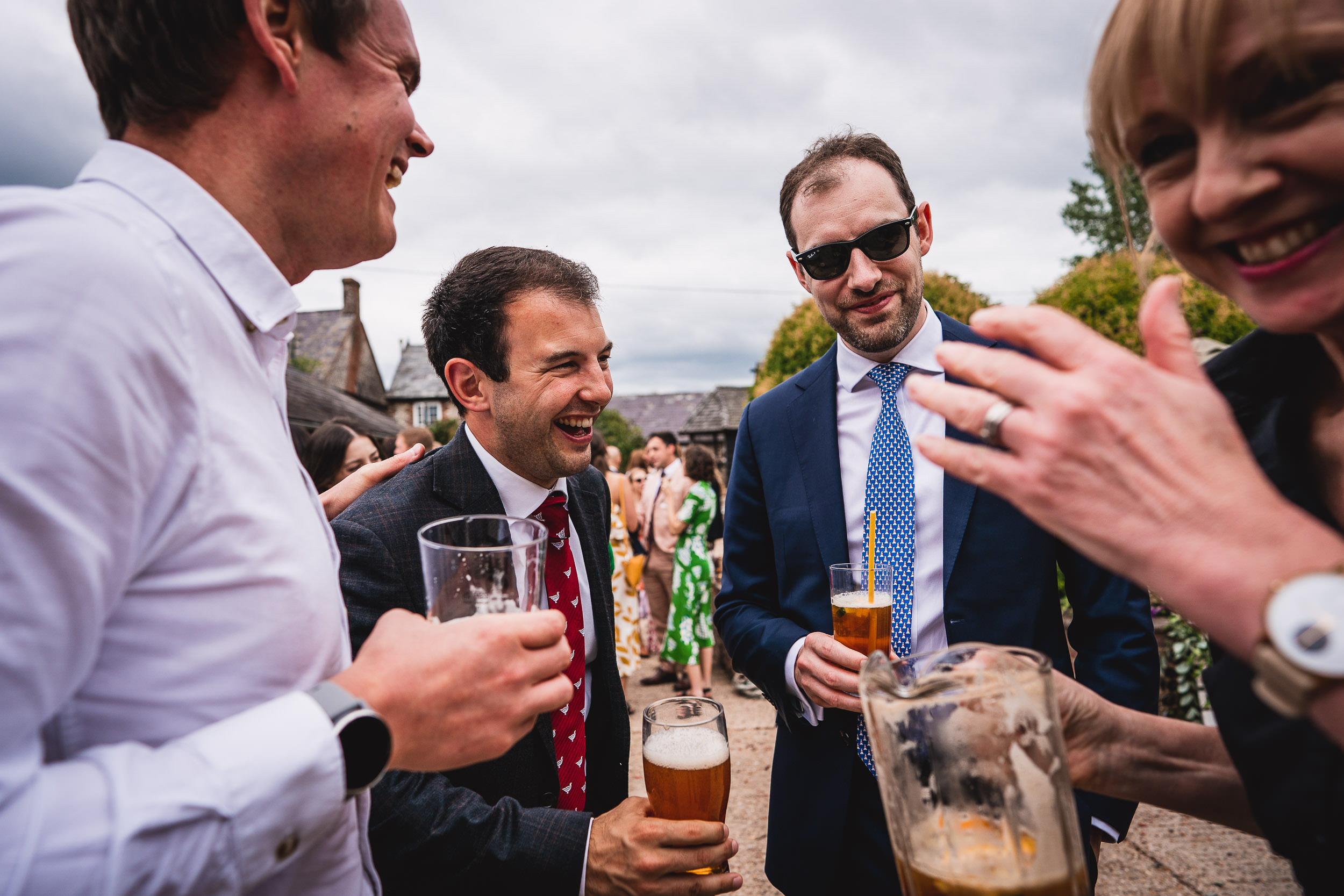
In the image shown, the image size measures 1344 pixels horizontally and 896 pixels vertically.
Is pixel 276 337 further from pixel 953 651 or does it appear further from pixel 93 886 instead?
pixel 953 651

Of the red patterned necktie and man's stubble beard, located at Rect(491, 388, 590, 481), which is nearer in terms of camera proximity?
the red patterned necktie

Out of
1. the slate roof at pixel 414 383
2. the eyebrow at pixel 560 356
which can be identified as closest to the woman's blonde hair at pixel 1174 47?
the eyebrow at pixel 560 356

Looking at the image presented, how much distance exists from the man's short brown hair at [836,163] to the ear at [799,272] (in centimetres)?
6

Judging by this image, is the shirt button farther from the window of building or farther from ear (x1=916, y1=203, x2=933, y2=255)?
the window of building

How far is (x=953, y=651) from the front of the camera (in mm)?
1026

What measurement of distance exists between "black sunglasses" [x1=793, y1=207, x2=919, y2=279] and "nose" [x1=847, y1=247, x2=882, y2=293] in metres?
0.01

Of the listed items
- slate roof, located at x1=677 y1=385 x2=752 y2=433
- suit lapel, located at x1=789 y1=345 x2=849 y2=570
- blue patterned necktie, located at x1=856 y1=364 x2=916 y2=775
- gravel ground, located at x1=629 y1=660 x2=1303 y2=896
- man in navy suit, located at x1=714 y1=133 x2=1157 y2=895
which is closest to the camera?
man in navy suit, located at x1=714 y1=133 x2=1157 y2=895

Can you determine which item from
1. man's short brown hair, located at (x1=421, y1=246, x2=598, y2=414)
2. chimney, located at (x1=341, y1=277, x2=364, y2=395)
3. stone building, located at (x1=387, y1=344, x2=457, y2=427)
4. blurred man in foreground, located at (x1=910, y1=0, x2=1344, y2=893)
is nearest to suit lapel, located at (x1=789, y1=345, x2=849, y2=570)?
man's short brown hair, located at (x1=421, y1=246, x2=598, y2=414)

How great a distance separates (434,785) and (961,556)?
151 cm

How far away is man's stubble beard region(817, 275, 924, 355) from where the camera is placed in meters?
2.31

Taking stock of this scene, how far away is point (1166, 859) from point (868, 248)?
3.69 meters

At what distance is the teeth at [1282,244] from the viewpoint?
922mm

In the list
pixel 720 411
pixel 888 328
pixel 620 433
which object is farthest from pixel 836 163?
pixel 620 433

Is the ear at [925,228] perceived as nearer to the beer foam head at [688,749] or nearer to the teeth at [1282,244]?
the teeth at [1282,244]
